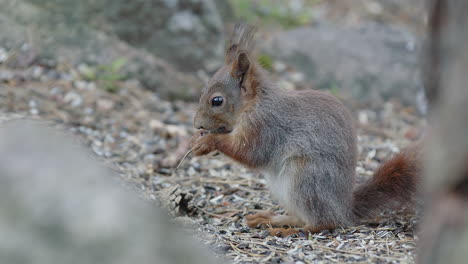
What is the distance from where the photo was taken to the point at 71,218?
1.88 meters

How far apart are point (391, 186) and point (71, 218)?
6.93 feet

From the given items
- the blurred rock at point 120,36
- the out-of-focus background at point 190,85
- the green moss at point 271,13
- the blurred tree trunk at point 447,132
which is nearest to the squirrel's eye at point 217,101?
the out-of-focus background at point 190,85

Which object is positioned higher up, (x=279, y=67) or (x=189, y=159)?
(x=279, y=67)

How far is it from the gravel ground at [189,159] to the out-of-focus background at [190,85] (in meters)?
0.01

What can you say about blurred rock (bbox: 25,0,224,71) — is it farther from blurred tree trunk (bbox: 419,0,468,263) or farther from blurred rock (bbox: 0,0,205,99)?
blurred tree trunk (bbox: 419,0,468,263)

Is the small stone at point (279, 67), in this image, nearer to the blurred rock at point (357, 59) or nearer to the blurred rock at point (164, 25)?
the blurred rock at point (357, 59)

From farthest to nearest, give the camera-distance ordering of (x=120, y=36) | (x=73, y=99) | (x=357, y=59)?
(x=357, y=59) → (x=120, y=36) → (x=73, y=99)

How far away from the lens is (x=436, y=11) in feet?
5.82

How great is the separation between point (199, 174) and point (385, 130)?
2.24 m

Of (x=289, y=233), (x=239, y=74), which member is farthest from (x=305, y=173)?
(x=239, y=74)

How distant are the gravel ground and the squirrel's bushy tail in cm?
11

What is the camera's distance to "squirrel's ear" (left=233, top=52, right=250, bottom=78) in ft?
11.6

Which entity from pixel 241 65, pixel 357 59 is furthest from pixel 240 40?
pixel 357 59

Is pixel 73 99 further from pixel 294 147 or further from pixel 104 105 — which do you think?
pixel 294 147
